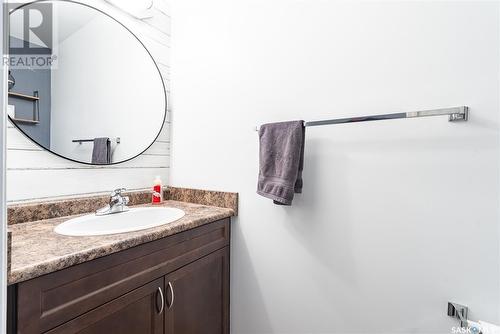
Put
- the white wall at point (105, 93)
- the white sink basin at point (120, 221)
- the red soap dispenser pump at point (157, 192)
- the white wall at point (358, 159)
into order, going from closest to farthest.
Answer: the white wall at point (358, 159) < the white sink basin at point (120, 221) < the white wall at point (105, 93) < the red soap dispenser pump at point (157, 192)

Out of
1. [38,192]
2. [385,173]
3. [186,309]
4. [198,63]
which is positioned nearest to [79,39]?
[198,63]

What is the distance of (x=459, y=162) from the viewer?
886 millimetres

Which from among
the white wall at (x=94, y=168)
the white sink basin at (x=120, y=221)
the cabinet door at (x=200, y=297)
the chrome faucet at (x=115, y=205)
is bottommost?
the cabinet door at (x=200, y=297)

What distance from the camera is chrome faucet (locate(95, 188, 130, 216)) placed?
1.21 meters

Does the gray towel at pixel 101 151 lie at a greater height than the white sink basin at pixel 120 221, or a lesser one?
greater

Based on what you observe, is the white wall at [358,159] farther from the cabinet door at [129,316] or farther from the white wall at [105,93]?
the cabinet door at [129,316]

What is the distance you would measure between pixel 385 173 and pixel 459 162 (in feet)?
0.78

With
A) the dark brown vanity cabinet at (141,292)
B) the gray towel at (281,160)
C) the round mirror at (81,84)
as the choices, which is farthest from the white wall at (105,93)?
the gray towel at (281,160)

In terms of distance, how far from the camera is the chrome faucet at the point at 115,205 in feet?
3.95

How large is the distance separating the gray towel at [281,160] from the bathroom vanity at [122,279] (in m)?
0.34

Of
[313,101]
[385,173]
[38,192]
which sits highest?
[313,101]

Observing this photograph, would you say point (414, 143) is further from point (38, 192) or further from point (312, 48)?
point (38, 192)

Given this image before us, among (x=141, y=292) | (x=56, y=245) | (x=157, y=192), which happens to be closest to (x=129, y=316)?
(x=141, y=292)

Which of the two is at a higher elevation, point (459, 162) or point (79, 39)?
point (79, 39)
